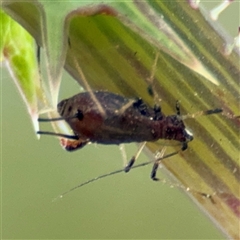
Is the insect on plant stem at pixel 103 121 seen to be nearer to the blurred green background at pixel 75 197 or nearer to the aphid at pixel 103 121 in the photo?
the aphid at pixel 103 121

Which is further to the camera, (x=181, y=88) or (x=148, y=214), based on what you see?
(x=148, y=214)

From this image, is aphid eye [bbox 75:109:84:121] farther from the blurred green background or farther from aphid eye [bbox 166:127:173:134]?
the blurred green background

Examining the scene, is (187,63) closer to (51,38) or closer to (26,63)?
(51,38)

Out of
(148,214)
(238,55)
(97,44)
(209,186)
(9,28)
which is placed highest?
(9,28)

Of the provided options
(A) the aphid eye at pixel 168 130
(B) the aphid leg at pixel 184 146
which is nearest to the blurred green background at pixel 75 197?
(A) the aphid eye at pixel 168 130

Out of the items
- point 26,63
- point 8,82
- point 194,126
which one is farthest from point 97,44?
point 8,82

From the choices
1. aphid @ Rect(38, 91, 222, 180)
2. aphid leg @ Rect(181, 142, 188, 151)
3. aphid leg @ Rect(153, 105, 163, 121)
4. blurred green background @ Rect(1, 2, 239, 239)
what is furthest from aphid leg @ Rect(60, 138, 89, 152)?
blurred green background @ Rect(1, 2, 239, 239)

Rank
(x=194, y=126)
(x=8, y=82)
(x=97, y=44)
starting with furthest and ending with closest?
(x=8, y=82), (x=194, y=126), (x=97, y=44)

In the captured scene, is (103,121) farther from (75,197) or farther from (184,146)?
(75,197)
